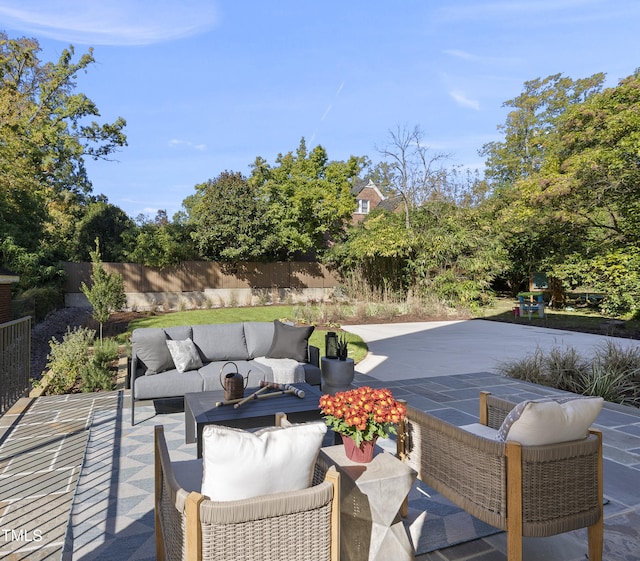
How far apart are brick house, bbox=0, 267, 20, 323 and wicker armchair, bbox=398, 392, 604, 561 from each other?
7859 mm

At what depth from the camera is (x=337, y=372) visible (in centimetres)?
509

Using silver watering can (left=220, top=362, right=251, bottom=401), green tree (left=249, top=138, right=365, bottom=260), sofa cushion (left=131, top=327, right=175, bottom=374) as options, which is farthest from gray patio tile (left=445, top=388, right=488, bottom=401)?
green tree (left=249, top=138, right=365, bottom=260)

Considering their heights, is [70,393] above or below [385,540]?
below

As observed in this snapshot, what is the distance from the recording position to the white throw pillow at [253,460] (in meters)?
1.46

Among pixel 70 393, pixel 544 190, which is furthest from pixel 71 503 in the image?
pixel 544 190

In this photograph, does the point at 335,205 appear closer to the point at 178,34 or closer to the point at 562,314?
the point at 562,314

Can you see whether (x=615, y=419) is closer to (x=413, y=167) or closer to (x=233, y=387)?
(x=233, y=387)

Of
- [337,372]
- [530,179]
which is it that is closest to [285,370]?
[337,372]

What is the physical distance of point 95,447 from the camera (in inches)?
144

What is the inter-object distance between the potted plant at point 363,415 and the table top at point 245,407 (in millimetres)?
1226

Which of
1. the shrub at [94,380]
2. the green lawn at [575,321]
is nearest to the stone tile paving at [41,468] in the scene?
the shrub at [94,380]

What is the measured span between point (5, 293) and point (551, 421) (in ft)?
29.9

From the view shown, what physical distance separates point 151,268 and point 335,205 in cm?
841

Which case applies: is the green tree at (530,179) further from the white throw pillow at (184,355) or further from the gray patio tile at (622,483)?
the white throw pillow at (184,355)
